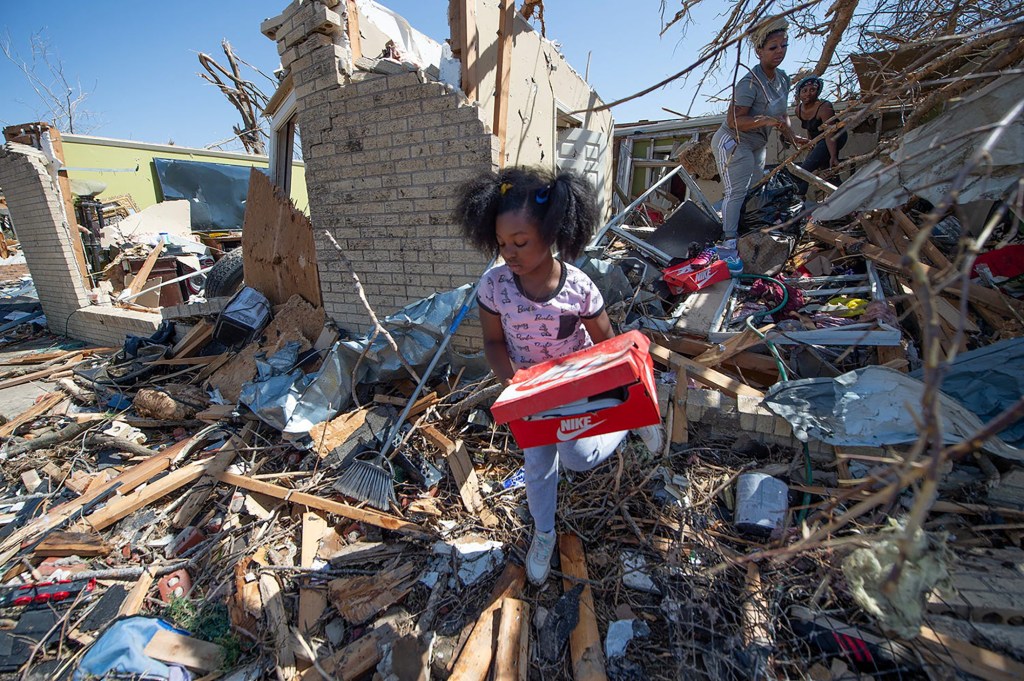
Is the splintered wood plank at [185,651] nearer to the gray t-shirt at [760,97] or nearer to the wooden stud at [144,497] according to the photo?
the wooden stud at [144,497]

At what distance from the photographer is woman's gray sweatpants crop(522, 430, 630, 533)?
1.95 metres

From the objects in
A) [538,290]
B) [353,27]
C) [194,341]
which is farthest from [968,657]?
[194,341]

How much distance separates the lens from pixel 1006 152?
256 cm

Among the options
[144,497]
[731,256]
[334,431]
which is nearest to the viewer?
[144,497]

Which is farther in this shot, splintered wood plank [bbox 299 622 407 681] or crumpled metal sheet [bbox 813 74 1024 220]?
crumpled metal sheet [bbox 813 74 1024 220]

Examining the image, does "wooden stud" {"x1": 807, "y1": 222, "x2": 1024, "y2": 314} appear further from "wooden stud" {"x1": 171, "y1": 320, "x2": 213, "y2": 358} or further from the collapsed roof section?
"wooden stud" {"x1": 171, "y1": 320, "x2": 213, "y2": 358}

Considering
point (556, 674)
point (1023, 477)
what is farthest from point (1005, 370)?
point (556, 674)

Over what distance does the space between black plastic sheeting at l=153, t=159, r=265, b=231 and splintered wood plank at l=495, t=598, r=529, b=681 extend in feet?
43.1

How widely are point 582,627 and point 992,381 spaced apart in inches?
105

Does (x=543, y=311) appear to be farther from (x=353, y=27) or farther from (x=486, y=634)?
(x=353, y=27)

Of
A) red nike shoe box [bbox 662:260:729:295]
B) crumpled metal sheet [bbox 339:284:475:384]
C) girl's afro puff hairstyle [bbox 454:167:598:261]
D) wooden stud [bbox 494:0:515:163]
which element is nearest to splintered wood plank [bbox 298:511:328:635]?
crumpled metal sheet [bbox 339:284:475:384]

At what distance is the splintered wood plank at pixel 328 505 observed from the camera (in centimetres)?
262

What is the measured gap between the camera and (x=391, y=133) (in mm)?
3709

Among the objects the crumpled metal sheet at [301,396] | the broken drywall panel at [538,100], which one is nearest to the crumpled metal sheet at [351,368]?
the crumpled metal sheet at [301,396]
